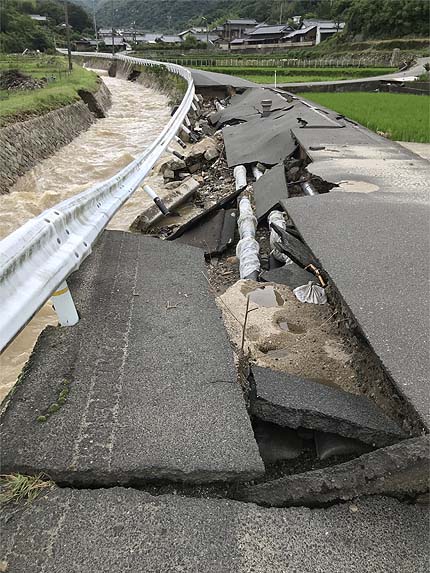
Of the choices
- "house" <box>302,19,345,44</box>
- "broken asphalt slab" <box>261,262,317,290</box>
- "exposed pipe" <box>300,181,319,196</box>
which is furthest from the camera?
"house" <box>302,19,345,44</box>

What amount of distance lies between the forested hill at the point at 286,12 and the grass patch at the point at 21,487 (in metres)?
61.3

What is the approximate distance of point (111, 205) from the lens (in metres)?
4.43

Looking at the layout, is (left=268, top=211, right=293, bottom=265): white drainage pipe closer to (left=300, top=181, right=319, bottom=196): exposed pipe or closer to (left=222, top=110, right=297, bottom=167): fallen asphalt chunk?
(left=300, top=181, right=319, bottom=196): exposed pipe

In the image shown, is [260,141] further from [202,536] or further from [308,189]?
[202,536]

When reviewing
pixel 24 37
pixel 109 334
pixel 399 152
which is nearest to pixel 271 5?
pixel 24 37

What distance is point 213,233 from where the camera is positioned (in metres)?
6.32

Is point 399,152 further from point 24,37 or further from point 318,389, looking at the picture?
point 24,37

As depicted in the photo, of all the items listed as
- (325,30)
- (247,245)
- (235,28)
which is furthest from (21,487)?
(235,28)

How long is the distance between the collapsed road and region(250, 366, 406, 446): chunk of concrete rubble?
0.01 metres

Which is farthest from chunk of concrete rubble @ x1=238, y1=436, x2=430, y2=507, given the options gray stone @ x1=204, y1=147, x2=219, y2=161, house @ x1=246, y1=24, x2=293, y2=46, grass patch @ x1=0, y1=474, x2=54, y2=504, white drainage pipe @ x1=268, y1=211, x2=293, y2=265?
house @ x1=246, y1=24, x2=293, y2=46

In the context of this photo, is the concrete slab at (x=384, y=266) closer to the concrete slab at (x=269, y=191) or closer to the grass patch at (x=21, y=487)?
the concrete slab at (x=269, y=191)

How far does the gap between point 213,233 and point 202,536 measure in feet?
16.1

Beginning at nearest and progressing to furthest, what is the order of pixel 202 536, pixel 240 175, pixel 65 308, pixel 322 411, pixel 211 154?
pixel 202 536 → pixel 322 411 → pixel 65 308 → pixel 240 175 → pixel 211 154

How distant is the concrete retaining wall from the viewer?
35.8ft
